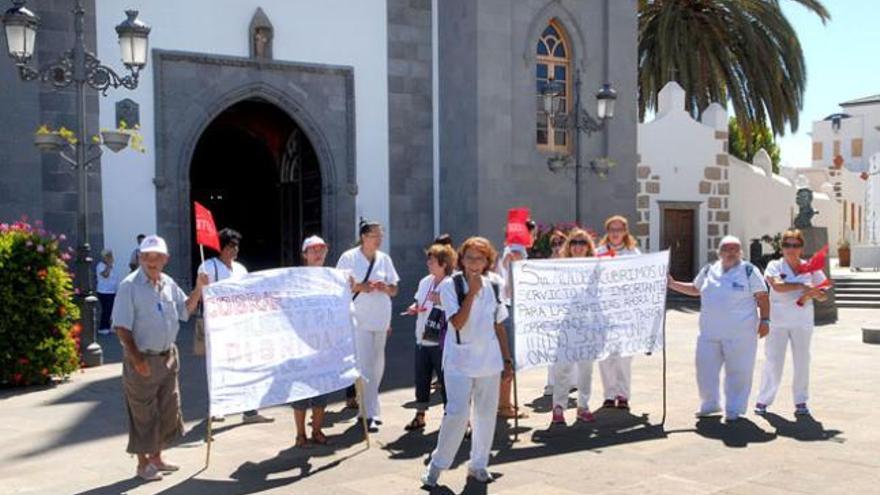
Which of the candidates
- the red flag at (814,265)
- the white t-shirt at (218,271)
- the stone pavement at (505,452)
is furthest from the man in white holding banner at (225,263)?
the red flag at (814,265)

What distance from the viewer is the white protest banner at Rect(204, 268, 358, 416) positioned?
21.5 ft

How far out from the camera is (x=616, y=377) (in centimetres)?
830

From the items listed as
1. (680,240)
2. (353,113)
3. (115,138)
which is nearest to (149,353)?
(115,138)

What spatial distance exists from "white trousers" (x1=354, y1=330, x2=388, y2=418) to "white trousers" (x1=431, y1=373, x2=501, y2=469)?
194cm

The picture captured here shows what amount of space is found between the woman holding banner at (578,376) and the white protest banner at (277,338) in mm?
1714

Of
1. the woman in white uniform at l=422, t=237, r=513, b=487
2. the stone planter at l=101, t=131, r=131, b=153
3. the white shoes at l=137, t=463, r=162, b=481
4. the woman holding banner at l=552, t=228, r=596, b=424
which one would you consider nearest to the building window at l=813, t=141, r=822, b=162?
the stone planter at l=101, t=131, r=131, b=153

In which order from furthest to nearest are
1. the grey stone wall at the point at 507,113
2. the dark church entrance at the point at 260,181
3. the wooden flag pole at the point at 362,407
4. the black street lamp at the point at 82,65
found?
1. the dark church entrance at the point at 260,181
2. the grey stone wall at the point at 507,113
3. the black street lamp at the point at 82,65
4. the wooden flag pole at the point at 362,407

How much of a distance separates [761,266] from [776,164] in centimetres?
2073

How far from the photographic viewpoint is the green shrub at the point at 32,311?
981 cm

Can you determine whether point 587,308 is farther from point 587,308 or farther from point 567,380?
point 567,380

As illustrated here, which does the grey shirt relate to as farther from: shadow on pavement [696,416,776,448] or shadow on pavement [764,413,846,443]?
shadow on pavement [764,413,846,443]

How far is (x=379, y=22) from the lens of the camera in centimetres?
1814

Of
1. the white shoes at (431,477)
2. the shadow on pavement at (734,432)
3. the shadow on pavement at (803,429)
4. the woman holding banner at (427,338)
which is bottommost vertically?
the shadow on pavement at (803,429)

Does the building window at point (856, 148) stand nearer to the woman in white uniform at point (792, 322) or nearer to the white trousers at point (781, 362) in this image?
the woman in white uniform at point (792, 322)
